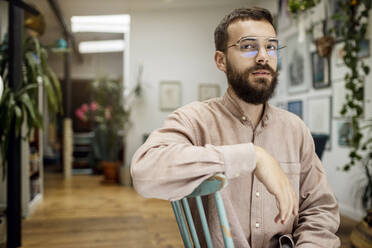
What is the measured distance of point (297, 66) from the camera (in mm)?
4766

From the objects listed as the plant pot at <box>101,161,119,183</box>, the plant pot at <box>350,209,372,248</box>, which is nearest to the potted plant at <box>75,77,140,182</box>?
the plant pot at <box>101,161,119,183</box>

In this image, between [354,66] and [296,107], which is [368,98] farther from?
[296,107]

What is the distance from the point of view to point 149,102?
20.5ft

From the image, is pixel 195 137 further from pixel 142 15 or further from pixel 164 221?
pixel 142 15

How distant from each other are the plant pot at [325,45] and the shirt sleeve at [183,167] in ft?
11.3

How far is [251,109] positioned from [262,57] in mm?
196

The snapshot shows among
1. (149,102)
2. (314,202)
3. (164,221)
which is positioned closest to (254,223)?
(314,202)

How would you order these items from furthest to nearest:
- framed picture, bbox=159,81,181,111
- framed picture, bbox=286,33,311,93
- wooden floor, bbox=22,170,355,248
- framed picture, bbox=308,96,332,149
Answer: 1. framed picture, bbox=159,81,181,111
2. framed picture, bbox=286,33,311,93
3. framed picture, bbox=308,96,332,149
4. wooden floor, bbox=22,170,355,248

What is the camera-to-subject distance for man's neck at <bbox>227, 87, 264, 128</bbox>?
1.14 m

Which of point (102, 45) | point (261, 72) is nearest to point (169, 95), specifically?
point (102, 45)

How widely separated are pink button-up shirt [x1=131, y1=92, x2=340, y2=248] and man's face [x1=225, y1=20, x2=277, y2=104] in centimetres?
9

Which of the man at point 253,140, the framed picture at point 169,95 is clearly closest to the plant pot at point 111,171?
the framed picture at point 169,95

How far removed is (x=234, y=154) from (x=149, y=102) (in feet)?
18.0

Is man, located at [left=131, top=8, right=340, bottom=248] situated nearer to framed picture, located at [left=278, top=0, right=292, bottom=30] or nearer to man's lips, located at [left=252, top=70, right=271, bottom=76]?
man's lips, located at [left=252, top=70, right=271, bottom=76]
